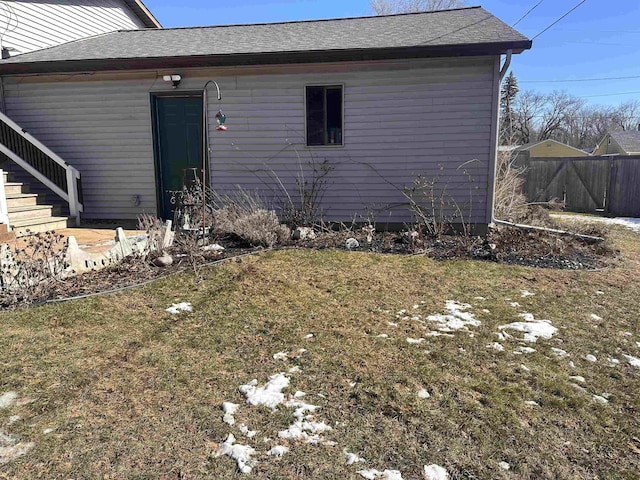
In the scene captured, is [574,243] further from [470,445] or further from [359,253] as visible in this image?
[470,445]

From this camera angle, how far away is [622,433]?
2.38 m

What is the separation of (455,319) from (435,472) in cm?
204

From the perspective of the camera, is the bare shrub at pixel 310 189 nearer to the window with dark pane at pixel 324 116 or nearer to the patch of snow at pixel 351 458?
the window with dark pane at pixel 324 116

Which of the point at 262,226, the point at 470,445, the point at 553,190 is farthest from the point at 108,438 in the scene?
the point at 553,190

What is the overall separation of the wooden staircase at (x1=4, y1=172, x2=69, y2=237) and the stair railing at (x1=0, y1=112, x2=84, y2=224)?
0.27 meters

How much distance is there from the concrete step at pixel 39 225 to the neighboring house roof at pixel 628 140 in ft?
111

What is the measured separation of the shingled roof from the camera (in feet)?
96.5

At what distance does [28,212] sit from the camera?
728 centimetres

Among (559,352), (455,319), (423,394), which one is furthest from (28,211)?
(559,352)

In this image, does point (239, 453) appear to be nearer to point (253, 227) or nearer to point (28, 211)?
point (253, 227)

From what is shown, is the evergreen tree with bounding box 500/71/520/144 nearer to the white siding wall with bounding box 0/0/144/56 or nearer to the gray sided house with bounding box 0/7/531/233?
the gray sided house with bounding box 0/7/531/233

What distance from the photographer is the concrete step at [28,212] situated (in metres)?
6.97

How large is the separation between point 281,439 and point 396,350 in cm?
131

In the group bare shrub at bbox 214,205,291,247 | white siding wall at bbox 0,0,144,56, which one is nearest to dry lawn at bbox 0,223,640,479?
bare shrub at bbox 214,205,291,247
